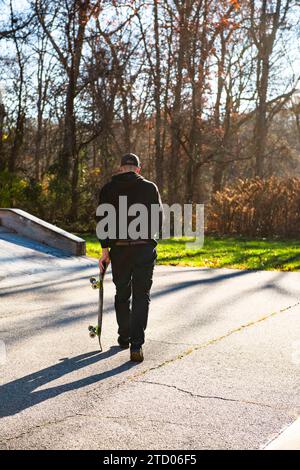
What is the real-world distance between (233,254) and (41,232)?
4.10 metres

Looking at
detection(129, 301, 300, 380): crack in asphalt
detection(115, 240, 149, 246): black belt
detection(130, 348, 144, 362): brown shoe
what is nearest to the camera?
detection(129, 301, 300, 380): crack in asphalt

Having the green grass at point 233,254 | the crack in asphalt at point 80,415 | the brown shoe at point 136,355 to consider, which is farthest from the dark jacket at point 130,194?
the green grass at point 233,254

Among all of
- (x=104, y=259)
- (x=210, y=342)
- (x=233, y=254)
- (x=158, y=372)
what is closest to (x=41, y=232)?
(x=233, y=254)

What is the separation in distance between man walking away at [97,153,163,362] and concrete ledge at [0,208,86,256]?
784cm

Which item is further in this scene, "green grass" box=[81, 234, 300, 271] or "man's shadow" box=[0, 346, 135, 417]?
"green grass" box=[81, 234, 300, 271]

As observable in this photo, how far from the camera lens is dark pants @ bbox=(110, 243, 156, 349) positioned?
20.1ft

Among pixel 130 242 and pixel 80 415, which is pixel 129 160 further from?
pixel 80 415

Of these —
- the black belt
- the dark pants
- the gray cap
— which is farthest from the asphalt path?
the gray cap

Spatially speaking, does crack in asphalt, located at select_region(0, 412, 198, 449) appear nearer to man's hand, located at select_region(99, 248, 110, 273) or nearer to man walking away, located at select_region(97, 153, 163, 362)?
man walking away, located at select_region(97, 153, 163, 362)

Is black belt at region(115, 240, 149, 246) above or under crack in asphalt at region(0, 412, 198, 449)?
above

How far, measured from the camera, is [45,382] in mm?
5414

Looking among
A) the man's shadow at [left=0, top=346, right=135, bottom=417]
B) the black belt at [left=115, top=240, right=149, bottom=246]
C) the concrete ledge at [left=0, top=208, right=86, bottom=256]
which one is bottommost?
the man's shadow at [left=0, top=346, right=135, bottom=417]

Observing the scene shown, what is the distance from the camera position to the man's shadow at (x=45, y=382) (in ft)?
15.9
